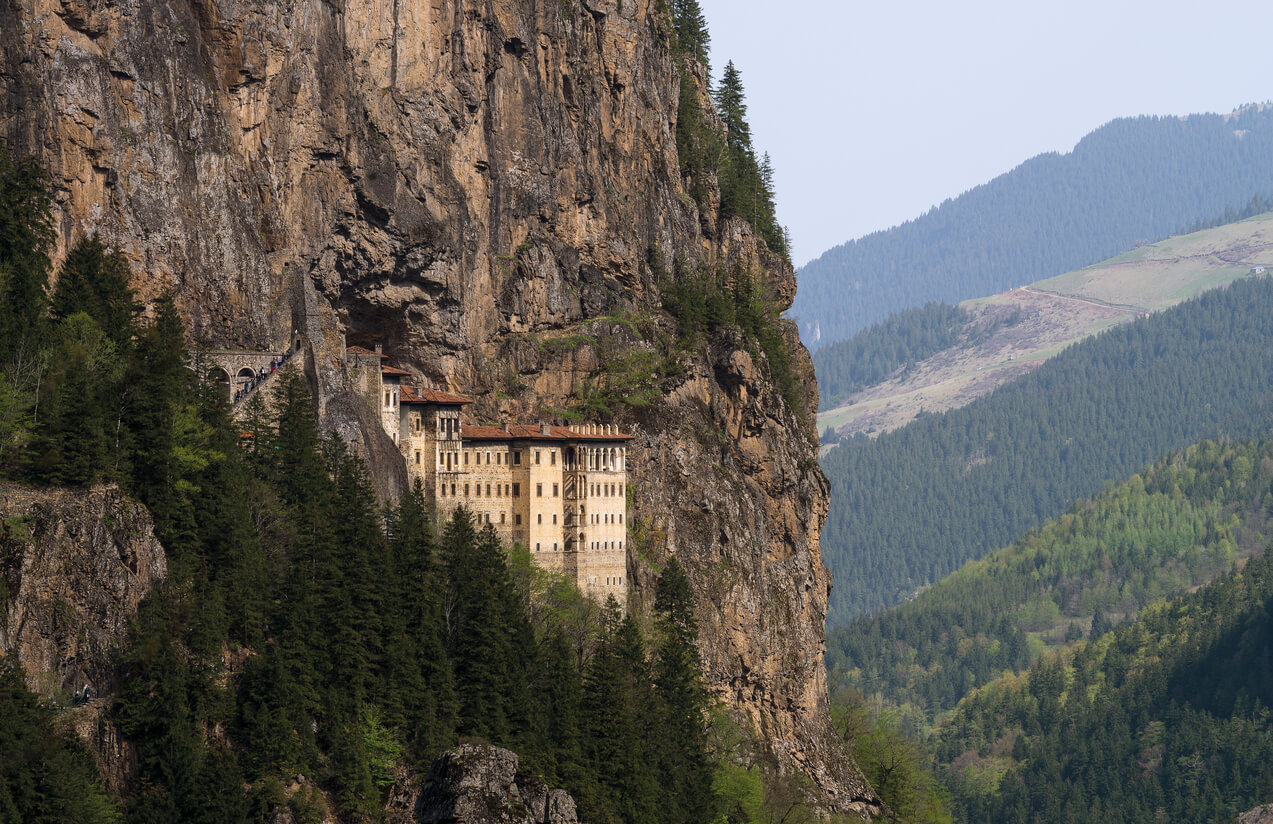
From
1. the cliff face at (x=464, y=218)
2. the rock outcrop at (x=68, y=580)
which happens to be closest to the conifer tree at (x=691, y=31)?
the cliff face at (x=464, y=218)

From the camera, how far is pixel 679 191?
14838 centimetres

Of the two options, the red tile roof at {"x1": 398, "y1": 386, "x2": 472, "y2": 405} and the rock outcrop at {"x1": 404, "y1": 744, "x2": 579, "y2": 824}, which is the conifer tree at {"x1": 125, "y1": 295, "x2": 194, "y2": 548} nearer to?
the rock outcrop at {"x1": 404, "y1": 744, "x2": 579, "y2": 824}

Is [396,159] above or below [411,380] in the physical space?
above

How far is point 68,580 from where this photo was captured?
76.9 m

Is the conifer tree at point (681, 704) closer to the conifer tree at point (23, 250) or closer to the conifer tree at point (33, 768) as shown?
the conifer tree at point (33, 768)

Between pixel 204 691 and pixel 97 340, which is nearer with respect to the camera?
pixel 204 691

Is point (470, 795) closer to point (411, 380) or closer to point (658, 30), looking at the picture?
point (411, 380)

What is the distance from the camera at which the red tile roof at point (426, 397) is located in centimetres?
11188

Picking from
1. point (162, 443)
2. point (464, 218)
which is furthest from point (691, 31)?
point (162, 443)

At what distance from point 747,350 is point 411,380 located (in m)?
31.6

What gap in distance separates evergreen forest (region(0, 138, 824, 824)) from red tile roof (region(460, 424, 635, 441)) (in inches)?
253

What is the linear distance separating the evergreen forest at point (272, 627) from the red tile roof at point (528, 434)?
6420 millimetres

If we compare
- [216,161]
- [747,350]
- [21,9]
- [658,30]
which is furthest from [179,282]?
[658,30]

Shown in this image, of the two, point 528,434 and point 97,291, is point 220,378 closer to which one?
point 97,291
